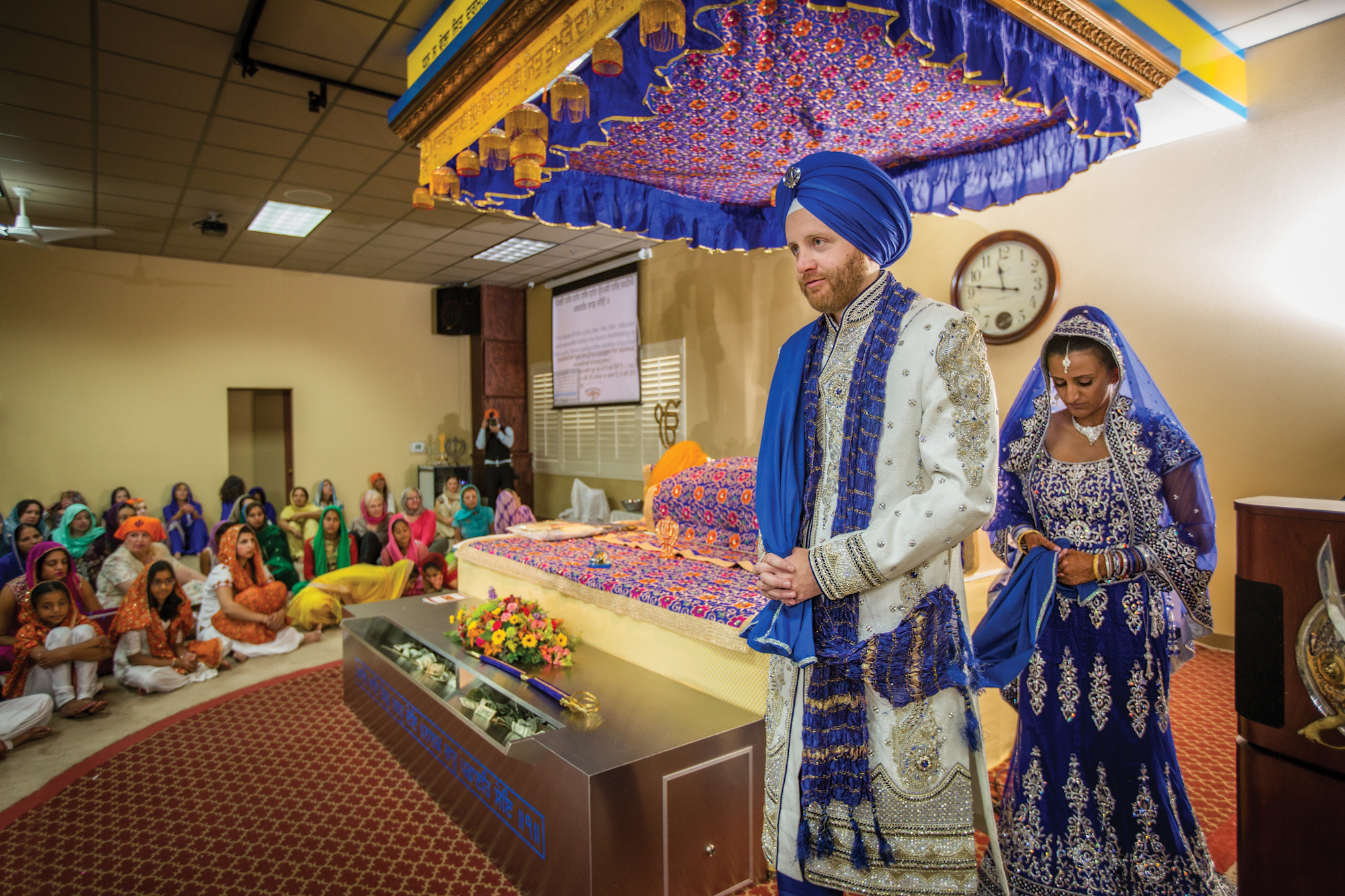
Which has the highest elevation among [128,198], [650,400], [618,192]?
[128,198]

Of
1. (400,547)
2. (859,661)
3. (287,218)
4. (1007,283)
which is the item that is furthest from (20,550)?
(1007,283)

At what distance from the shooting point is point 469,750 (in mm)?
2316

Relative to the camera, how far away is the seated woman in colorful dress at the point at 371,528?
219 inches

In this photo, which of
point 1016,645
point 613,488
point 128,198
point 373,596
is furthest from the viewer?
point 613,488

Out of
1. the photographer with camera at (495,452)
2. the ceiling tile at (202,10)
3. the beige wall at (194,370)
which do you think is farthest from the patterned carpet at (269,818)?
the beige wall at (194,370)

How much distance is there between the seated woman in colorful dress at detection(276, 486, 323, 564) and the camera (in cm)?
626

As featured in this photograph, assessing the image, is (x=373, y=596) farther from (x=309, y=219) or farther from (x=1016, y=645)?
(x=1016, y=645)

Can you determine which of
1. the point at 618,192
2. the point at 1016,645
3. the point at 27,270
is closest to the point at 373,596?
the point at 618,192

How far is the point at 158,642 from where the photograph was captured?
3871 millimetres

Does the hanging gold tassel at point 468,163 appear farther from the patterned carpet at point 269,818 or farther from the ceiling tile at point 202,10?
the patterned carpet at point 269,818

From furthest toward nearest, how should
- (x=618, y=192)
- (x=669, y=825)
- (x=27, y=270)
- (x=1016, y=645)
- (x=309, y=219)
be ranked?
(x=27, y=270) < (x=309, y=219) < (x=618, y=192) < (x=669, y=825) < (x=1016, y=645)

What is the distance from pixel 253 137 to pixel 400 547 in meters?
2.99

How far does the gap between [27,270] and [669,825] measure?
28.3ft

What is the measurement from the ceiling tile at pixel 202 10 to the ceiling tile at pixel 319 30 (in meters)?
0.11
